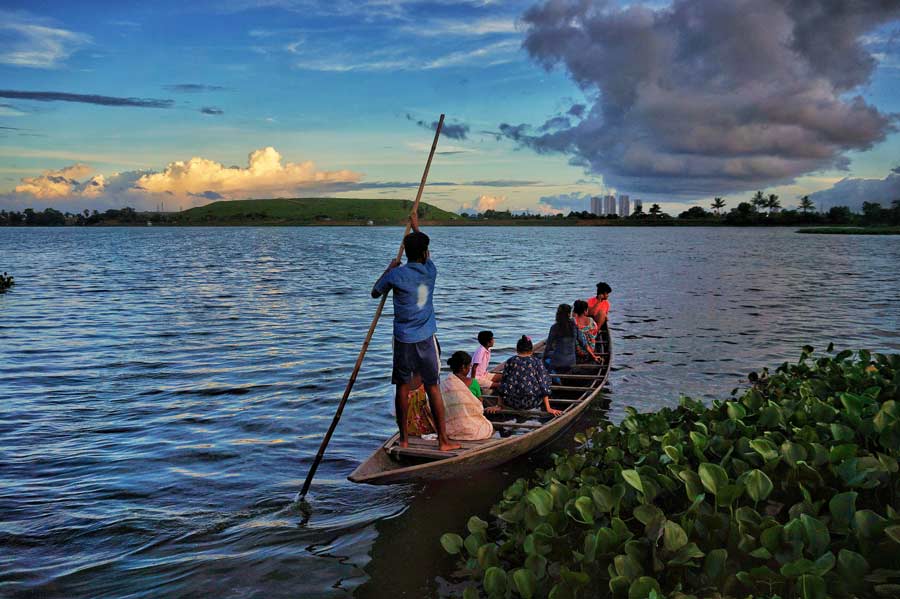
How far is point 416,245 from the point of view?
24.7ft

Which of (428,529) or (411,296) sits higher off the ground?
(411,296)

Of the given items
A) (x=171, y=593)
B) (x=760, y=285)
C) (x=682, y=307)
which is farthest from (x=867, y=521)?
(x=760, y=285)

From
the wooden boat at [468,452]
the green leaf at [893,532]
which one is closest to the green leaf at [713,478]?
the green leaf at [893,532]

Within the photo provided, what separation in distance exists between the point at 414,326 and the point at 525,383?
2.84 metres

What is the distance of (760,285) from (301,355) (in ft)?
97.1

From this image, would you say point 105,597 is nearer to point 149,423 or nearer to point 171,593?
point 171,593

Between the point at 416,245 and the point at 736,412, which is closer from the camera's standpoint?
the point at 736,412

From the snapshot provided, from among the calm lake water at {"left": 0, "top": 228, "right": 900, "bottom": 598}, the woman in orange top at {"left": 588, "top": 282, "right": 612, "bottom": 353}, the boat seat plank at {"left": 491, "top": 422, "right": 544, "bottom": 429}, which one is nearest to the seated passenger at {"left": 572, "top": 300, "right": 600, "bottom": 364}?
the woman in orange top at {"left": 588, "top": 282, "right": 612, "bottom": 353}

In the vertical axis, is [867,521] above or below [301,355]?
above

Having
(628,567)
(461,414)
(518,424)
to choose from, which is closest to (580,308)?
(518,424)

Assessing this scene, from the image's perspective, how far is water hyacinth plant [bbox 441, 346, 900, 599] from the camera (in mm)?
3750

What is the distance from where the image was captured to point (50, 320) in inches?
899

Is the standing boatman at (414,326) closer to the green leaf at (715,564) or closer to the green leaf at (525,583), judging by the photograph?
the green leaf at (525,583)

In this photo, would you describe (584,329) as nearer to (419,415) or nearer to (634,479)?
(419,415)
